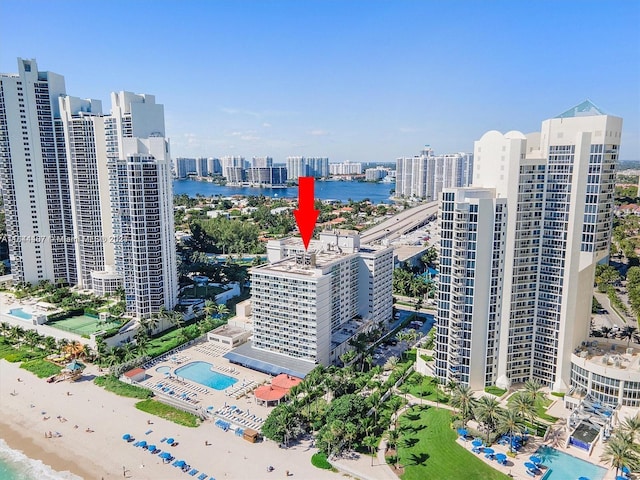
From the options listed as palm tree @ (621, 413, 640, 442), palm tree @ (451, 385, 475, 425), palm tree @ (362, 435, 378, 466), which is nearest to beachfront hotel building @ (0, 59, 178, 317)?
palm tree @ (362, 435, 378, 466)

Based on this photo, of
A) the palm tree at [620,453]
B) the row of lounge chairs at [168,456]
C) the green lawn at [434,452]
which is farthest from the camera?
the row of lounge chairs at [168,456]

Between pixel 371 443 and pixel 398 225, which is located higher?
pixel 398 225

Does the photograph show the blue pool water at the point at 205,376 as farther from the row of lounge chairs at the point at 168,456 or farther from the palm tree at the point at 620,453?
the palm tree at the point at 620,453

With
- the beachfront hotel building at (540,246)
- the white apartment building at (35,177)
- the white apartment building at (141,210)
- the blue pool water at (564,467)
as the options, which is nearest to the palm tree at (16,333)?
the white apartment building at (141,210)

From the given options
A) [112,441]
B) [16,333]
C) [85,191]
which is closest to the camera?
[112,441]

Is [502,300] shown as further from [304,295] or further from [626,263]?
[626,263]

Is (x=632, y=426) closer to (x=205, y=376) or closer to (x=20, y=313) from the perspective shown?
(x=205, y=376)

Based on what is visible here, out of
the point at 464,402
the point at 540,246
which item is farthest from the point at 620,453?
the point at 540,246
